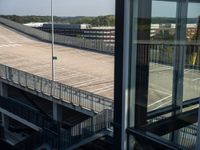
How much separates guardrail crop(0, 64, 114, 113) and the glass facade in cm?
923

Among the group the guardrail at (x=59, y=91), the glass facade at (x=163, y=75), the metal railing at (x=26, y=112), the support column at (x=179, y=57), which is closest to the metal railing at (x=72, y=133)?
the metal railing at (x=26, y=112)

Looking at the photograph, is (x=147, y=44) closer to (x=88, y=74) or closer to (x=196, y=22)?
(x=196, y=22)

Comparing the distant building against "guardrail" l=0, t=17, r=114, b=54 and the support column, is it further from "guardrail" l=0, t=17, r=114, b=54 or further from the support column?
the support column

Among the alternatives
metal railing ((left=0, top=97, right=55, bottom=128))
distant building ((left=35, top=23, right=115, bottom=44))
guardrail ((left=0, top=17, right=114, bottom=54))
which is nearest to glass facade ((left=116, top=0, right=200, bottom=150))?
metal railing ((left=0, top=97, right=55, bottom=128))

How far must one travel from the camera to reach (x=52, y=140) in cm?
1567

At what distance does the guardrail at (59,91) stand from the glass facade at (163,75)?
9.23 m

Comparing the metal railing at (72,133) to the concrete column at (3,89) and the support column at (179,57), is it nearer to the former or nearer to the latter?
the support column at (179,57)

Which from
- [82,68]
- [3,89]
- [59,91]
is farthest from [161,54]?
[82,68]

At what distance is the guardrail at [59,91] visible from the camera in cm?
1800

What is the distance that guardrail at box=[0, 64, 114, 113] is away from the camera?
59.1 feet

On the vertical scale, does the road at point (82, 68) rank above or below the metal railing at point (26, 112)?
above

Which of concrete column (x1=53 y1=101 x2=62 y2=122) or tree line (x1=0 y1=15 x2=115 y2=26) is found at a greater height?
tree line (x1=0 y1=15 x2=115 y2=26)

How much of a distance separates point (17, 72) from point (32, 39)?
2869 centimetres

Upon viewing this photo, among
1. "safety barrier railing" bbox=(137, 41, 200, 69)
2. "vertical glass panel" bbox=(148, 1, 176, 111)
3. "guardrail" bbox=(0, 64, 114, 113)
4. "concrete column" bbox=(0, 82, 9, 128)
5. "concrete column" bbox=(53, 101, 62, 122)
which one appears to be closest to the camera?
"safety barrier railing" bbox=(137, 41, 200, 69)
